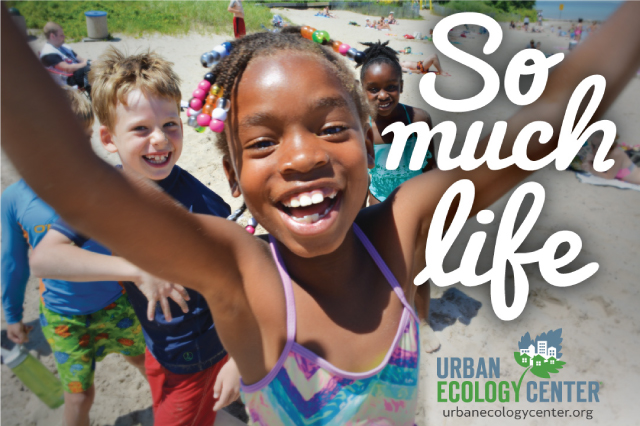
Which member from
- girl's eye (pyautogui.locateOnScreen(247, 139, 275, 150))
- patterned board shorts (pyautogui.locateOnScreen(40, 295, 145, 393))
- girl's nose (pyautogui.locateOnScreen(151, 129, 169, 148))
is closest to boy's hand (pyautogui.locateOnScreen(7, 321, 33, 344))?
patterned board shorts (pyautogui.locateOnScreen(40, 295, 145, 393))

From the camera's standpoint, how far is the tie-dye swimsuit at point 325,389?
1.12 metres

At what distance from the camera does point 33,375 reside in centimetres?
263

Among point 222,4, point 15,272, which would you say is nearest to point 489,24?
point 15,272

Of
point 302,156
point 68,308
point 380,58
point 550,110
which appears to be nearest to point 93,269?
point 68,308

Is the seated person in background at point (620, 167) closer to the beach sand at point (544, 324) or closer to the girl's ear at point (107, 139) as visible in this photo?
the beach sand at point (544, 324)

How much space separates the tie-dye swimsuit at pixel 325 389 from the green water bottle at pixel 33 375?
2.16 m

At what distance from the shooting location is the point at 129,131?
6.43 ft

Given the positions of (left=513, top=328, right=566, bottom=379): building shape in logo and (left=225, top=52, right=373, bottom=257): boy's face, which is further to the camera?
(left=513, top=328, right=566, bottom=379): building shape in logo

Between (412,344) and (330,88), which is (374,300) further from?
(330,88)

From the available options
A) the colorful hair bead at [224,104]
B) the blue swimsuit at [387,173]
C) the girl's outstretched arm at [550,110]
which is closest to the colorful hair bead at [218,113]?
the colorful hair bead at [224,104]

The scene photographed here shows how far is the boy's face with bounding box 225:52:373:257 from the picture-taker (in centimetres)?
102

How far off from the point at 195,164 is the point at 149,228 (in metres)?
5.26

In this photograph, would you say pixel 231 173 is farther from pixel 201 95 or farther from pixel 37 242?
pixel 37 242

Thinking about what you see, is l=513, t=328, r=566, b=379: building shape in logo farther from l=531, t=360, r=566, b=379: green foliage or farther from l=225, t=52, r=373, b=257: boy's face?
l=225, t=52, r=373, b=257: boy's face
